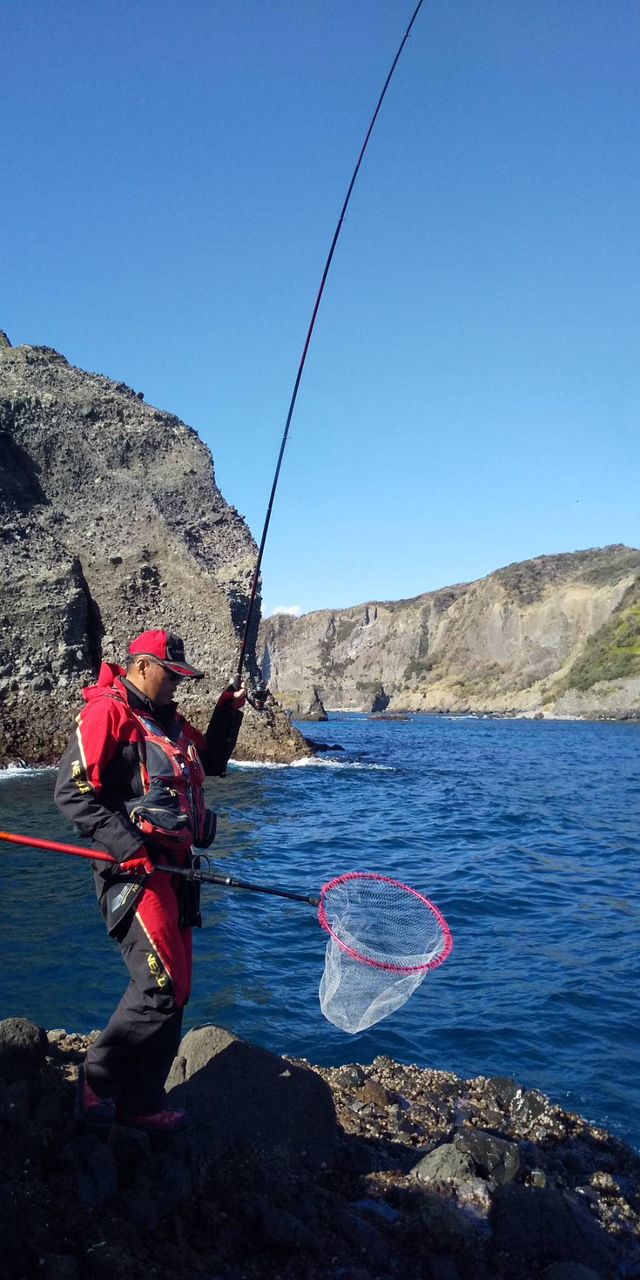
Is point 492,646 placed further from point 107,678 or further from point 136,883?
point 136,883

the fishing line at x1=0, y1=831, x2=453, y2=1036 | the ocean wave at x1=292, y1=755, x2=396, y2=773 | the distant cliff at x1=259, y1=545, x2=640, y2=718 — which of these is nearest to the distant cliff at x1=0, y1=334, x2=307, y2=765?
the ocean wave at x1=292, y1=755, x2=396, y2=773

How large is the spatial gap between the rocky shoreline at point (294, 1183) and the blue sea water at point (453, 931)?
104 centimetres

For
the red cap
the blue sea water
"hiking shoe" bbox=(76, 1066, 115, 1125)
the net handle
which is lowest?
the blue sea water

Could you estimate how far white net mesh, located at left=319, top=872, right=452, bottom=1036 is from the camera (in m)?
5.03

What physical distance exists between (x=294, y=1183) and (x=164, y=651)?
2743 mm

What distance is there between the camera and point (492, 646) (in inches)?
5027

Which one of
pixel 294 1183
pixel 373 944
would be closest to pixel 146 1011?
pixel 294 1183

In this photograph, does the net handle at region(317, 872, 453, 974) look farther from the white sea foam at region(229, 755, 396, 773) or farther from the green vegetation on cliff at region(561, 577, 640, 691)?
the green vegetation on cliff at region(561, 577, 640, 691)

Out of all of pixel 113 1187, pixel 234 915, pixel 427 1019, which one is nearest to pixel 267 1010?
pixel 427 1019

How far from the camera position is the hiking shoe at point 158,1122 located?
→ 3.97m

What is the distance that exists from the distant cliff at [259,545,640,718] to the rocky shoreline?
77046mm

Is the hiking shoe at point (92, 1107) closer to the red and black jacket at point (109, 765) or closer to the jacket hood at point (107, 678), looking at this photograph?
the red and black jacket at point (109, 765)

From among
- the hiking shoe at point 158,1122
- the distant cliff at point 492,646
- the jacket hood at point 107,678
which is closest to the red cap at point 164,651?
the jacket hood at point 107,678

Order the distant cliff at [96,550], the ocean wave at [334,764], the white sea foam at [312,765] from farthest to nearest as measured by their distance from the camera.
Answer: the ocean wave at [334,764], the white sea foam at [312,765], the distant cliff at [96,550]
